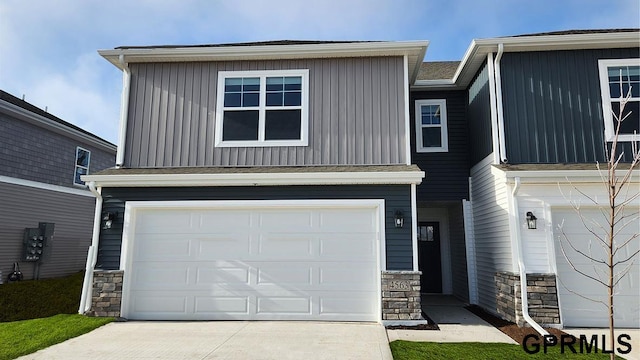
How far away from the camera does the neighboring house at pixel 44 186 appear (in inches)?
417

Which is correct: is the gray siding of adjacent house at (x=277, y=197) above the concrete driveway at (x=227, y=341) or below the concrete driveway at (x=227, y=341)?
above

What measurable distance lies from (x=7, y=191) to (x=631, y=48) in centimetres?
1465

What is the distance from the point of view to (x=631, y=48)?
742cm

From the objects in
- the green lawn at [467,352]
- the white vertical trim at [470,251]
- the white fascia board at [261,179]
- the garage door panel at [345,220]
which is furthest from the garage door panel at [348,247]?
the white vertical trim at [470,251]

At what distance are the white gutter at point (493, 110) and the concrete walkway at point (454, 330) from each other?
290 cm

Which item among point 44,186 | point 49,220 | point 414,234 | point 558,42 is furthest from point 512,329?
point 44,186

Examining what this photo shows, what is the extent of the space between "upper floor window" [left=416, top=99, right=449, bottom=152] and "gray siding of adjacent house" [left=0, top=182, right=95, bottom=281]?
10.7 meters

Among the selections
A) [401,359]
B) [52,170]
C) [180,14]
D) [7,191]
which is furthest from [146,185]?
[52,170]

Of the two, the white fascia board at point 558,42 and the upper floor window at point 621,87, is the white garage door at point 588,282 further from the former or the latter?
the white fascia board at point 558,42

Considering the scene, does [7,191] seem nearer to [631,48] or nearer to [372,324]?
[372,324]

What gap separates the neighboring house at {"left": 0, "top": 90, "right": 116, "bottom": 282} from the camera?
10.6 meters

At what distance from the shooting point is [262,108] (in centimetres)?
768

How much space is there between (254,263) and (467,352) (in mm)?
3669

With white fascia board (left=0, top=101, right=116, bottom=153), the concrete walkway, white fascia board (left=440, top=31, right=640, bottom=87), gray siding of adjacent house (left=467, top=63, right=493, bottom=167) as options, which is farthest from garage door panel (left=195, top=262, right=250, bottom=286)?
white fascia board (left=0, top=101, right=116, bottom=153)
